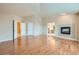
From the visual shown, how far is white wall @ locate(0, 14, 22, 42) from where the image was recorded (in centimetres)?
598

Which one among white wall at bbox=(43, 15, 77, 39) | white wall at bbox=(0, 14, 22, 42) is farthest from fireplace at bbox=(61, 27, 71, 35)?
white wall at bbox=(0, 14, 22, 42)

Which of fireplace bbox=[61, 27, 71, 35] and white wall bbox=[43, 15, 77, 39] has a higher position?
white wall bbox=[43, 15, 77, 39]

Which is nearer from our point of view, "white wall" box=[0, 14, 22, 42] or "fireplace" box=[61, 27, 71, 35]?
"white wall" box=[0, 14, 22, 42]

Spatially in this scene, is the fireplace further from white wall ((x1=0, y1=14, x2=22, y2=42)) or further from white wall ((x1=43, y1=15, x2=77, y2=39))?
white wall ((x1=0, y1=14, x2=22, y2=42))

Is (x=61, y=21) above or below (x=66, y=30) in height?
above

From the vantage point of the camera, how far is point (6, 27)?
6367 mm

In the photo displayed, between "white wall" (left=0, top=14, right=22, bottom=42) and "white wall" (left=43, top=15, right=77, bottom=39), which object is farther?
"white wall" (left=0, top=14, right=22, bottom=42)

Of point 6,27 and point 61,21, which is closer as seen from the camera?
point 61,21

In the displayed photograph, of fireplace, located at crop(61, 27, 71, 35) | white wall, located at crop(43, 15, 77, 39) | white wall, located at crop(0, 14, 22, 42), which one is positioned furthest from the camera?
fireplace, located at crop(61, 27, 71, 35)

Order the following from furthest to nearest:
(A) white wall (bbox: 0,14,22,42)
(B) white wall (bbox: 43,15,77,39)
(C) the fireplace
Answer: (C) the fireplace → (A) white wall (bbox: 0,14,22,42) → (B) white wall (bbox: 43,15,77,39)

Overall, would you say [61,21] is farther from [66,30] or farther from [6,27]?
[6,27]

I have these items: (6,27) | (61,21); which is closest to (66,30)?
(61,21)

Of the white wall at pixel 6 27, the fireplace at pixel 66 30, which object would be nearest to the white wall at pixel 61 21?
the fireplace at pixel 66 30

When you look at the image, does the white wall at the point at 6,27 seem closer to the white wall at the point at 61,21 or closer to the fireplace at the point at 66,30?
the white wall at the point at 61,21
